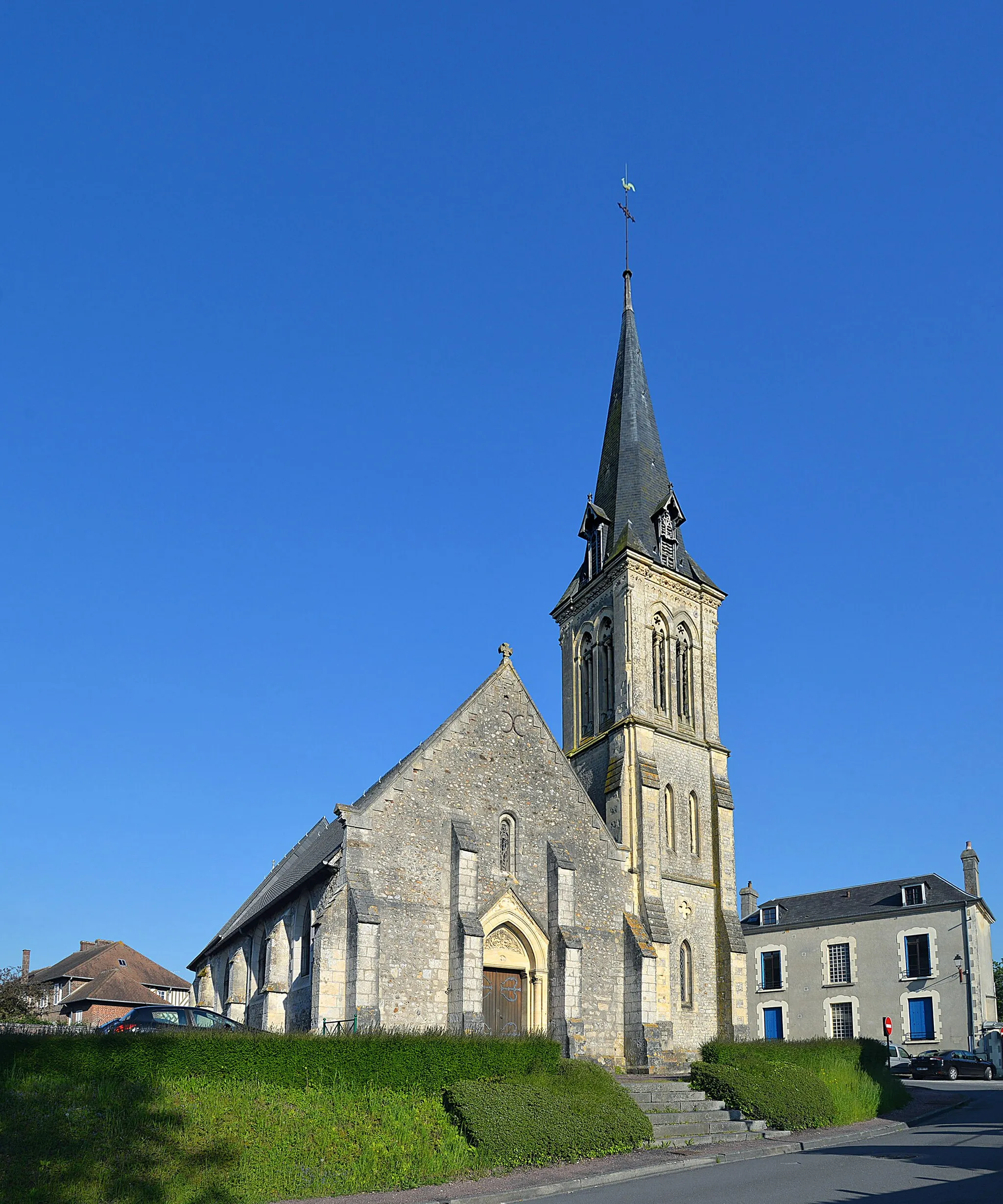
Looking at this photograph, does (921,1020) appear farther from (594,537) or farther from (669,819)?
(594,537)

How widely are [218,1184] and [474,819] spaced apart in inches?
466

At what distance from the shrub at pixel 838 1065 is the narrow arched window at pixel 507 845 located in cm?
587

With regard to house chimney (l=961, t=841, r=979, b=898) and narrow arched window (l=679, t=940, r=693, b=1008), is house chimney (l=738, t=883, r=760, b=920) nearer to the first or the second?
house chimney (l=961, t=841, r=979, b=898)

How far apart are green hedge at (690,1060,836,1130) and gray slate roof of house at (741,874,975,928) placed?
25.8m

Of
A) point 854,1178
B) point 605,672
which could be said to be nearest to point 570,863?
point 605,672

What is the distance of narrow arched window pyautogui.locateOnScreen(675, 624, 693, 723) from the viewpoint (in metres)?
31.8

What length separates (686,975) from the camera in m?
28.0

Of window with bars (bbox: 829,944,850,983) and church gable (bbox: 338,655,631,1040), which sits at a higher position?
church gable (bbox: 338,655,631,1040)

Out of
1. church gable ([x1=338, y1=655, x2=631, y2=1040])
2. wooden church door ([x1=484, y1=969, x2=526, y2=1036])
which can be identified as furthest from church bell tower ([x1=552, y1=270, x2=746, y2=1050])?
wooden church door ([x1=484, y1=969, x2=526, y2=1036])

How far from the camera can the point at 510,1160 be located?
Answer: 1528cm

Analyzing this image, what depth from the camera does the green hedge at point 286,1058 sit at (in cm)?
1351

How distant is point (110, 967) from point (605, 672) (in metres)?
36.7

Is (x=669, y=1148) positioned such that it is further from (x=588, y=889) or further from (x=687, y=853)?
(x=687, y=853)

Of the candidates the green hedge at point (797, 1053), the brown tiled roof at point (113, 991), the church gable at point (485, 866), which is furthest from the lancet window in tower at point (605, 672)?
the brown tiled roof at point (113, 991)
